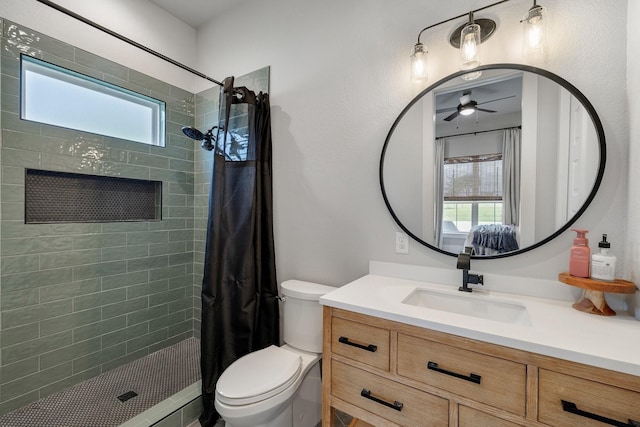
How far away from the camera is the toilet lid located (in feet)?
4.07

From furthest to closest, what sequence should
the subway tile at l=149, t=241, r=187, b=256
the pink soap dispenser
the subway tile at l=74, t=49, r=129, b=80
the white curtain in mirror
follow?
the subway tile at l=149, t=241, r=187, b=256 < the subway tile at l=74, t=49, r=129, b=80 < the white curtain in mirror < the pink soap dispenser

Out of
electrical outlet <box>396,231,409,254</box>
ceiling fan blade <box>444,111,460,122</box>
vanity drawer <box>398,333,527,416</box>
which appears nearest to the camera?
vanity drawer <box>398,333,527,416</box>

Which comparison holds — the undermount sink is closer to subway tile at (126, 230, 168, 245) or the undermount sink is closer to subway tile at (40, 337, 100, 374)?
subway tile at (126, 230, 168, 245)

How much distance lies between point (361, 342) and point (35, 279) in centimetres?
203

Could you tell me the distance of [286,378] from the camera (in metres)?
1.33

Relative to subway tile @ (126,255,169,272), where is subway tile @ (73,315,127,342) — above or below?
below

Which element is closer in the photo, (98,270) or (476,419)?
(476,419)

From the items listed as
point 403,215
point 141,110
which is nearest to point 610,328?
point 403,215

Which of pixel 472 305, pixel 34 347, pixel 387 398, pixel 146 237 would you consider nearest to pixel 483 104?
pixel 472 305

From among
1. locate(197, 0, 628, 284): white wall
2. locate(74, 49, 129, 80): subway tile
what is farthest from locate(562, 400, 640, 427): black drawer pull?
locate(74, 49, 129, 80): subway tile

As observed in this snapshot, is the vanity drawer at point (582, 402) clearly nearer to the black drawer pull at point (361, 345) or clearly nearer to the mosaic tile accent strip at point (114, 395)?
the black drawer pull at point (361, 345)

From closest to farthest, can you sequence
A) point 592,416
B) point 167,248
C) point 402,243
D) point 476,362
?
1. point 592,416
2. point 476,362
3. point 402,243
4. point 167,248

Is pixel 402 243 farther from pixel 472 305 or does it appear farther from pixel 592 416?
pixel 592 416

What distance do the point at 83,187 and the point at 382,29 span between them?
7.31 ft
